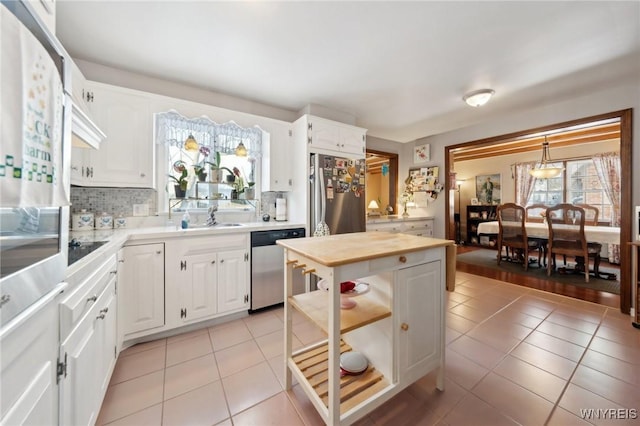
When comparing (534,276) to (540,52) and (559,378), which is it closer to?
(559,378)

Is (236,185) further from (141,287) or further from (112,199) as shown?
(141,287)

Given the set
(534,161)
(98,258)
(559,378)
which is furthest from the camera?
(534,161)

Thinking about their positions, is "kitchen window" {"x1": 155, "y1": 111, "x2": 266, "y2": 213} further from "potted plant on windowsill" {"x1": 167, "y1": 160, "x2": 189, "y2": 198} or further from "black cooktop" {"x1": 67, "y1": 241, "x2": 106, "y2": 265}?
"black cooktop" {"x1": 67, "y1": 241, "x2": 106, "y2": 265}

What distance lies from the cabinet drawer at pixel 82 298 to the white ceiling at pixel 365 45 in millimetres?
1723

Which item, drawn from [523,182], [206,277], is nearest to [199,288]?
[206,277]

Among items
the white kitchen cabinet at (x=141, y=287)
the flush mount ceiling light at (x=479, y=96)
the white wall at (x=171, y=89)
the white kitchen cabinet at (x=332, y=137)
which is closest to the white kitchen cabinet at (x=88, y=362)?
the white kitchen cabinet at (x=141, y=287)

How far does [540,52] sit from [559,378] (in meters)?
2.52

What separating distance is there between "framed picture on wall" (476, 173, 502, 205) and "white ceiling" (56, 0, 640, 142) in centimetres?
419

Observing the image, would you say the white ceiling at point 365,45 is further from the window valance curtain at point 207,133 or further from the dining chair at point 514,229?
the dining chair at point 514,229

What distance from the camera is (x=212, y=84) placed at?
2.57 meters

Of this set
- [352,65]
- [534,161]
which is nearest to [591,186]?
[534,161]

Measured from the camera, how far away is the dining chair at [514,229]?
4109 millimetres

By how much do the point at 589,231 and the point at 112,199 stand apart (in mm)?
6023

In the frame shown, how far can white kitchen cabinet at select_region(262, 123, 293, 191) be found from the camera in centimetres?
291
